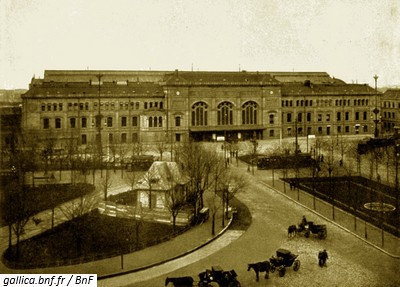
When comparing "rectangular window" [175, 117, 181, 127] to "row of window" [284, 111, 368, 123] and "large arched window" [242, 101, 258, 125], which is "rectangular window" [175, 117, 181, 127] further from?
"row of window" [284, 111, 368, 123]

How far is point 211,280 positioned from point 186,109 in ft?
174

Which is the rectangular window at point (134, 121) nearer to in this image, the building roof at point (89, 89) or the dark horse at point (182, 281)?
the building roof at point (89, 89)

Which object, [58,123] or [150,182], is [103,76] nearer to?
[58,123]

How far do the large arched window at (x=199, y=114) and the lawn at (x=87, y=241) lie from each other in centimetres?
4286

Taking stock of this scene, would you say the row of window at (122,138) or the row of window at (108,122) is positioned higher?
the row of window at (108,122)

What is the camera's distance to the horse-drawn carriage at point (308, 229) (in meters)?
24.9

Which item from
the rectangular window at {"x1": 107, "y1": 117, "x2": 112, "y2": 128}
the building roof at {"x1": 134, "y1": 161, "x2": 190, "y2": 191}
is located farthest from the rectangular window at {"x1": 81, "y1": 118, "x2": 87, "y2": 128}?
the building roof at {"x1": 134, "y1": 161, "x2": 190, "y2": 191}

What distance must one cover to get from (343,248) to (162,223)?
36.4 feet

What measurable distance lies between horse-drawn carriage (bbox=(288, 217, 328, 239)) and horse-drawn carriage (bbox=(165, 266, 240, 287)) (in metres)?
7.79

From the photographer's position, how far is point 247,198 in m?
34.4

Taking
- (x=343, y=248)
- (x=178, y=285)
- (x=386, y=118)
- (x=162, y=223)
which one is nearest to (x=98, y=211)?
(x=162, y=223)

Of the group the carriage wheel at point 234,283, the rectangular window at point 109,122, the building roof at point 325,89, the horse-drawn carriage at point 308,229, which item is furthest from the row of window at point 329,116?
the carriage wheel at point 234,283

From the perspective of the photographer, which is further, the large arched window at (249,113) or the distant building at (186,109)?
the large arched window at (249,113)

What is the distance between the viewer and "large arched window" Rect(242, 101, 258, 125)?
242 feet
